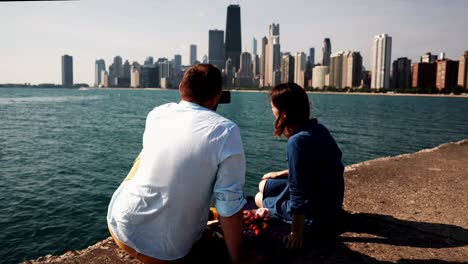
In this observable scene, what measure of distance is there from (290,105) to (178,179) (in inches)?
51.6

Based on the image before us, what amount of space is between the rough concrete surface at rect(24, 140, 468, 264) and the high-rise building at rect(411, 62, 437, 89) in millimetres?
153585

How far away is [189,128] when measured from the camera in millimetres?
2254

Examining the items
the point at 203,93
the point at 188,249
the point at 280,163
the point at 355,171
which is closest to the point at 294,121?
the point at 203,93

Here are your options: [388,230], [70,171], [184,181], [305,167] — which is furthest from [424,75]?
[184,181]

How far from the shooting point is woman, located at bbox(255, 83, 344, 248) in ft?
10.3

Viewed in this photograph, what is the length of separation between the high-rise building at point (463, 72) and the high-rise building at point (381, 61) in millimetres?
28048

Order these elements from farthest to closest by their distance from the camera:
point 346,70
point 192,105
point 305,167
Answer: point 346,70 → point 305,167 → point 192,105

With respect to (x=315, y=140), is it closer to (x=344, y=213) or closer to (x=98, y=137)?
(x=344, y=213)

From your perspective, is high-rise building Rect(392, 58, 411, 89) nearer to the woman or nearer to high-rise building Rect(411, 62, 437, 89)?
high-rise building Rect(411, 62, 437, 89)

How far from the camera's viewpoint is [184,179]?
228cm

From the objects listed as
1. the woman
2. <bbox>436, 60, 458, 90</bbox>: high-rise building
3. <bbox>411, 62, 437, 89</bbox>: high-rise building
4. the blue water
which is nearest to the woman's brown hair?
the woman

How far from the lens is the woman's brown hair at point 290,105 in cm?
319

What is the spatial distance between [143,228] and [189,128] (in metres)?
0.67

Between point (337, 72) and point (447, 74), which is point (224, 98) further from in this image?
point (337, 72)
